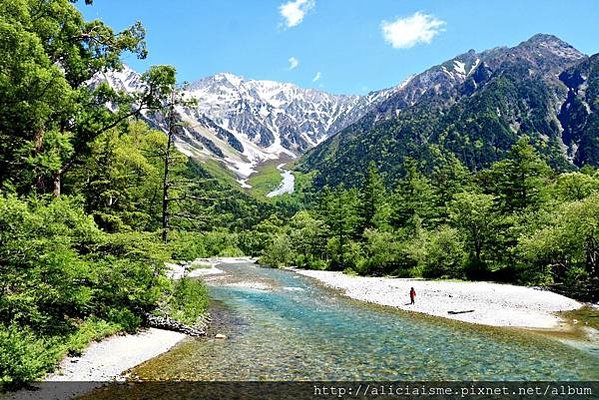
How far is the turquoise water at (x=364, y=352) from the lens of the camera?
16.7m

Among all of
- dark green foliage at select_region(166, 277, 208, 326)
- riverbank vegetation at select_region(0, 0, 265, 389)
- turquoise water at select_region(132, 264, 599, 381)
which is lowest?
turquoise water at select_region(132, 264, 599, 381)

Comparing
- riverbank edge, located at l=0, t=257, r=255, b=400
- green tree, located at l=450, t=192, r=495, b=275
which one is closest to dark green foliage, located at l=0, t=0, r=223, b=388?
riverbank edge, located at l=0, t=257, r=255, b=400

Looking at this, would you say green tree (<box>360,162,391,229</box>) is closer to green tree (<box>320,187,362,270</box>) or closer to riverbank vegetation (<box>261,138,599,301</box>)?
riverbank vegetation (<box>261,138,599,301</box>)

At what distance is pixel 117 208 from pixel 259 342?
20346mm

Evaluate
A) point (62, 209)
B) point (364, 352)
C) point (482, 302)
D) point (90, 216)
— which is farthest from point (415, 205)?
point (62, 209)

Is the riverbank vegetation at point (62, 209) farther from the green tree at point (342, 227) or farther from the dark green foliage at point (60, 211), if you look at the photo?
the green tree at point (342, 227)

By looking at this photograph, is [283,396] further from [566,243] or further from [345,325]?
[566,243]

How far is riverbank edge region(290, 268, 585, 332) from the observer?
27602mm

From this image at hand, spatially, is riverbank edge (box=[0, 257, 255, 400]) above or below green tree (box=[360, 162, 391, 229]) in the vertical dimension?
below

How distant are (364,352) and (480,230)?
39.5 meters

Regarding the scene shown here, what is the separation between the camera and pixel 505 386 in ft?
50.3

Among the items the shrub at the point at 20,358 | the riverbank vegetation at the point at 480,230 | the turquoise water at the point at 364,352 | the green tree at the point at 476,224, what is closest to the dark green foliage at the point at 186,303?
the turquoise water at the point at 364,352

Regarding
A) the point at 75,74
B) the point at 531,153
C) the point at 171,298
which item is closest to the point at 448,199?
the point at 531,153

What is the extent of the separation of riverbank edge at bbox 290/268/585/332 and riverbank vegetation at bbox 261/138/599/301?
4666 mm
